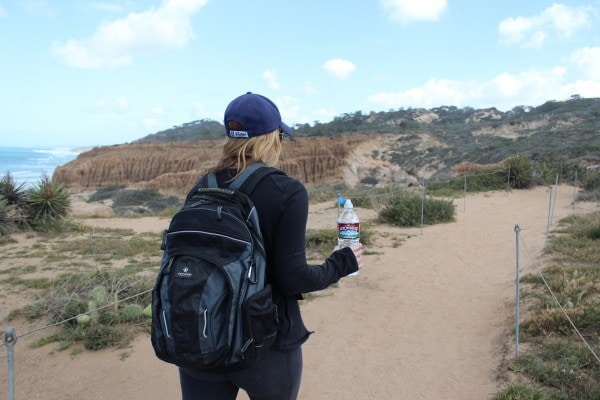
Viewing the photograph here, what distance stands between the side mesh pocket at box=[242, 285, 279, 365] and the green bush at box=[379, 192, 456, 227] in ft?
32.3

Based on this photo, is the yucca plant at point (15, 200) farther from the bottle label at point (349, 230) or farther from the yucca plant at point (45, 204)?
the bottle label at point (349, 230)

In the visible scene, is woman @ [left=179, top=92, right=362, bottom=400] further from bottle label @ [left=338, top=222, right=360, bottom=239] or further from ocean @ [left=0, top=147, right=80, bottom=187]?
ocean @ [left=0, top=147, right=80, bottom=187]

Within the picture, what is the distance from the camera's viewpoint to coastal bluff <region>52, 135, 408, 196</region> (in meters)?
35.3

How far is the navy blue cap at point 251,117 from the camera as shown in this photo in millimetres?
1761

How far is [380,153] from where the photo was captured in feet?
123

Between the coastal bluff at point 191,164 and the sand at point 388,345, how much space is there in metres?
24.3

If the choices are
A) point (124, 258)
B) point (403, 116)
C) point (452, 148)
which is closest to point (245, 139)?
point (124, 258)

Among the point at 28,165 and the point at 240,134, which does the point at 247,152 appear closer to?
the point at 240,134

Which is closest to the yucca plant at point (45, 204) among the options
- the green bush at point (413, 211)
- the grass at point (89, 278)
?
the grass at point (89, 278)

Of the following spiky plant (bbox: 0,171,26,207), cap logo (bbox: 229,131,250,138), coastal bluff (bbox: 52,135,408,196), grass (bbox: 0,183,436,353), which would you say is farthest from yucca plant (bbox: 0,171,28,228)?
coastal bluff (bbox: 52,135,408,196)

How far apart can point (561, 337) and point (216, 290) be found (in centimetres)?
392

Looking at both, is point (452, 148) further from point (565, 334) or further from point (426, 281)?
point (565, 334)

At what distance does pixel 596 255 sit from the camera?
6770 mm

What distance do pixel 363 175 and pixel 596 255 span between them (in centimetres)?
2723
